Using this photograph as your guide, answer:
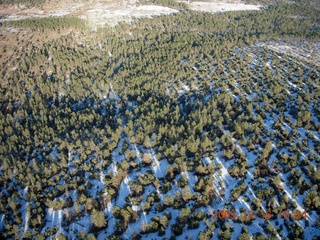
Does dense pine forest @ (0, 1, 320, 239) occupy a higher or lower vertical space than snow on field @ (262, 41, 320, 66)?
lower

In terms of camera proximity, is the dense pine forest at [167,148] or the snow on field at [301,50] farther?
the snow on field at [301,50]

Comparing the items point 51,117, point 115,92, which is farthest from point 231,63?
point 51,117

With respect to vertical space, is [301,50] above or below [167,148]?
above

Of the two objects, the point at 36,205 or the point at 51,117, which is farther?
the point at 51,117

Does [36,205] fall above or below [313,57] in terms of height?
below

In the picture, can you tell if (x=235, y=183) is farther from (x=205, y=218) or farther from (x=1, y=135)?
(x=1, y=135)

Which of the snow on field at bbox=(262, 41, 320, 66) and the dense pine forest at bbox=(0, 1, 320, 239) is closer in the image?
the dense pine forest at bbox=(0, 1, 320, 239)

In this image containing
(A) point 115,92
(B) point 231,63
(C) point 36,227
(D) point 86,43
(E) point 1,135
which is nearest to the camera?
(C) point 36,227

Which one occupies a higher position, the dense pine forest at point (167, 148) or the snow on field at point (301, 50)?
the snow on field at point (301, 50)
